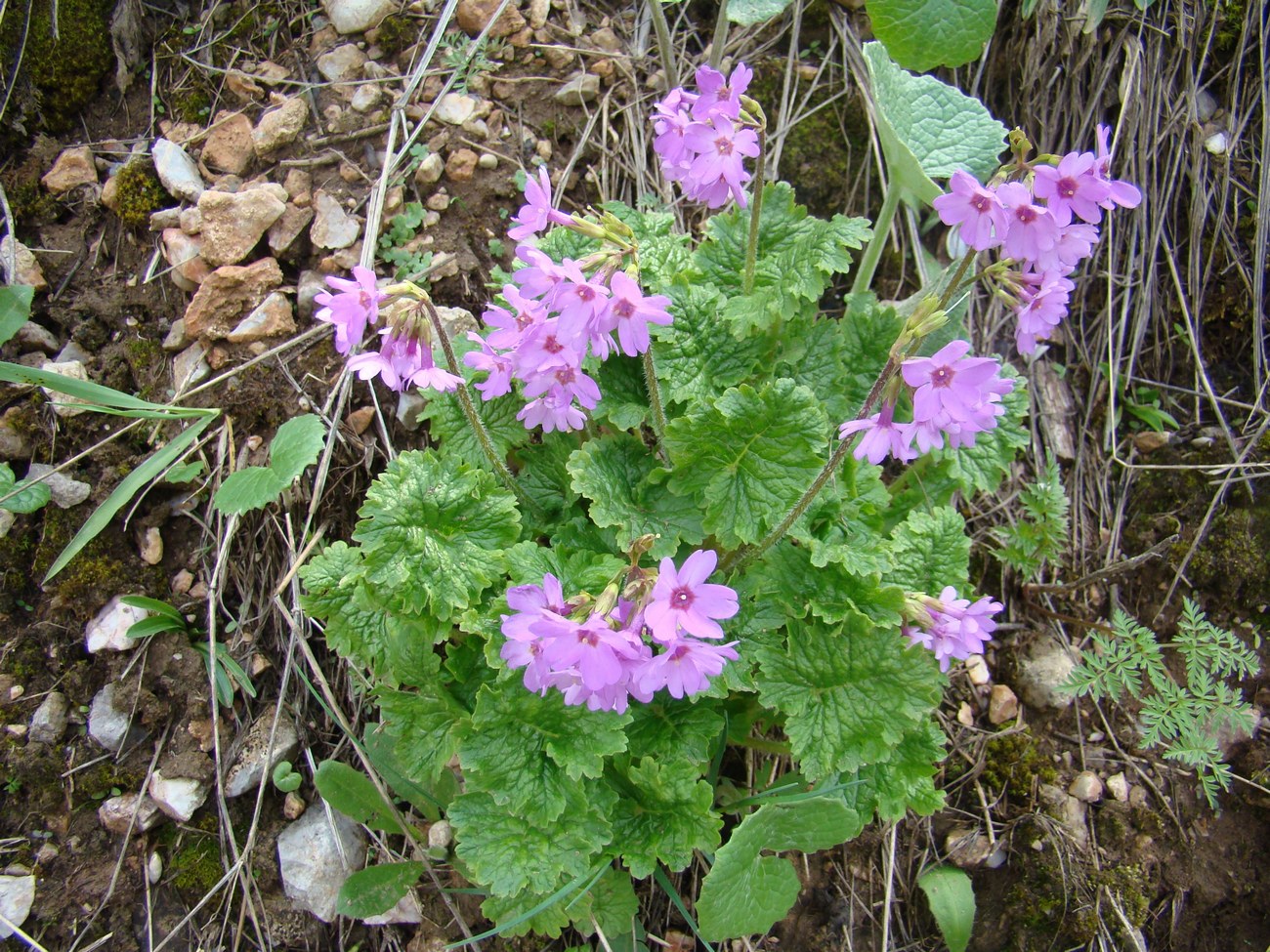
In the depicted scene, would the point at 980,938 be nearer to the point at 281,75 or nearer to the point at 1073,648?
the point at 1073,648

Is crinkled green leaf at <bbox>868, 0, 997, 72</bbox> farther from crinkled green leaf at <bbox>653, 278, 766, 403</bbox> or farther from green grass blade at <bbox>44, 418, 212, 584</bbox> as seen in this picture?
green grass blade at <bbox>44, 418, 212, 584</bbox>

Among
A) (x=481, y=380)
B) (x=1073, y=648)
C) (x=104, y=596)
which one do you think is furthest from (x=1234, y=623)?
(x=104, y=596)

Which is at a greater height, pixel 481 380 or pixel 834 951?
pixel 481 380

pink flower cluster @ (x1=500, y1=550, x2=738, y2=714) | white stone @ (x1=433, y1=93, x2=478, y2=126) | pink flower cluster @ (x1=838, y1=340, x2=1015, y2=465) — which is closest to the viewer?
pink flower cluster @ (x1=500, y1=550, x2=738, y2=714)

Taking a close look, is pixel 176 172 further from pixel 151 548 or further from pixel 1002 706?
pixel 1002 706

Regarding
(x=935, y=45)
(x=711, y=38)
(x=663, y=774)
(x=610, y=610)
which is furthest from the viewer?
(x=711, y=38)

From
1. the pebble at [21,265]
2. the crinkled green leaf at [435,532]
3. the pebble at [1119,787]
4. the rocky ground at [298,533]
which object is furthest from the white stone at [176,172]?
the pebble at [1119,787]

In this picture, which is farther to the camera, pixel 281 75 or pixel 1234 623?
pixel 281 75

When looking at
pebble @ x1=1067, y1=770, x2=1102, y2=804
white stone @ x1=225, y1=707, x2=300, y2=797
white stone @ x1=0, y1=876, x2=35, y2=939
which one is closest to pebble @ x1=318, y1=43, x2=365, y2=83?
white stone @ x1=225, y1=707, x2=300, y2=797
